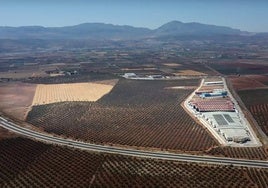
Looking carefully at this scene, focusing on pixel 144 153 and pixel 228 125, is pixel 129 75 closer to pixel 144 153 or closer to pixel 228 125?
pixel 228 125

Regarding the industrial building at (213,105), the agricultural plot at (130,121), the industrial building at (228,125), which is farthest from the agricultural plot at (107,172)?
the industrial building at (213,105)

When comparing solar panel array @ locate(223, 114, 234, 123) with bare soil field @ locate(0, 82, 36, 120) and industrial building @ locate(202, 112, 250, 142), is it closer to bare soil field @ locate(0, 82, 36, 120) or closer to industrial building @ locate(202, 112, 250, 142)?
industrial building @ locate(202, 112, 250, 142)

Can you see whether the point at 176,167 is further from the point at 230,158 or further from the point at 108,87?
the point at 108,87

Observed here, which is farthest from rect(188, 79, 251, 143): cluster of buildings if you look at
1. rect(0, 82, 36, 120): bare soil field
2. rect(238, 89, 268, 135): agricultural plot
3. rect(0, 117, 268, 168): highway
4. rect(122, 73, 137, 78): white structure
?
rect(122, 73, 137, 78): white structure

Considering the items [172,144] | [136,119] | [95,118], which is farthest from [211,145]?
[95,118]

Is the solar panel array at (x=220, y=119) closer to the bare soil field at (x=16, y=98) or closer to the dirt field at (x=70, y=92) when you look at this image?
the dirt field at (x=70, y=92)

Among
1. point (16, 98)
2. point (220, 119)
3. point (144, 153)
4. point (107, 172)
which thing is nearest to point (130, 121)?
point (220, 119)
